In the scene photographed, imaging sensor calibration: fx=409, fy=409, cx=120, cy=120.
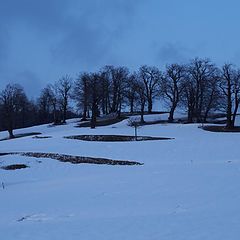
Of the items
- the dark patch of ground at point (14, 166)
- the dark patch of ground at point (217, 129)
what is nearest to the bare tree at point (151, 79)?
the dark patch of ground at point (217, 129)

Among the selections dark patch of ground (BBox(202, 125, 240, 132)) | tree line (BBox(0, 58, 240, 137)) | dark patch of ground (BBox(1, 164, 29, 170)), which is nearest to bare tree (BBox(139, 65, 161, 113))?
tree line (BBox(0, 58, 240, 137))

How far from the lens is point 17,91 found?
87.3 m

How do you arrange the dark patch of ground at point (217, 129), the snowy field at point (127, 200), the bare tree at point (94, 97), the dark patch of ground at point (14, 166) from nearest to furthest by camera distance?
1. the snowy field at point (127, 200)
2. the dark patch of ground at point (14, 166)
3. the dark patch of ground at point (217, 129)
4. the bare tree at point (94, 97)

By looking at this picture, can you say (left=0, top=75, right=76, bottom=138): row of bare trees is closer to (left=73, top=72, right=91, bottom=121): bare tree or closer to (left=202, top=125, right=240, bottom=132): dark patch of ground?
(left=73, top=72, right=91, bottom=121): bare tree

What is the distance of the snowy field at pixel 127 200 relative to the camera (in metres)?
12.0

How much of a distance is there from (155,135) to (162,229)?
4151 cm

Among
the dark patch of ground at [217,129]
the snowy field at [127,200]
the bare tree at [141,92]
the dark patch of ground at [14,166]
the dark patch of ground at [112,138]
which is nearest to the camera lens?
the snowy field at [127,200]

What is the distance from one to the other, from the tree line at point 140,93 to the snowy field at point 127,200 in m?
33.8

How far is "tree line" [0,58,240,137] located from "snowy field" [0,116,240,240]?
33836 millimetres

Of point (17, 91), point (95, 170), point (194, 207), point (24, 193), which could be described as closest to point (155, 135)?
point (95, 170)

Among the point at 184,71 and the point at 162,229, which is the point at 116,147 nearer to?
the point at 162,229

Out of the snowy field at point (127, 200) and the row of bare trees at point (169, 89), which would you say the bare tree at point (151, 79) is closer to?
the row of bare trees at point (169, 89)

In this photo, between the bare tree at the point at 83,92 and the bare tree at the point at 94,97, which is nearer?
the bare tree at the point at 94,97

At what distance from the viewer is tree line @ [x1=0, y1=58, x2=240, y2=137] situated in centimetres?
7325
